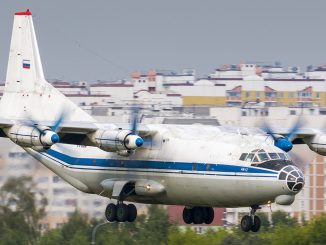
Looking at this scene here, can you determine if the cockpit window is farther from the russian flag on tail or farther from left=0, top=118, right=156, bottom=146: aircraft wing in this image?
the russian flag on tail

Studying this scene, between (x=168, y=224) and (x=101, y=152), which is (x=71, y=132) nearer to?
(x=101, y=152)

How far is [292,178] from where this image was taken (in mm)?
42469

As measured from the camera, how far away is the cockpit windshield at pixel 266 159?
1702 inches

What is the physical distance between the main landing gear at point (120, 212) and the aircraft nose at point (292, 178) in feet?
21.7

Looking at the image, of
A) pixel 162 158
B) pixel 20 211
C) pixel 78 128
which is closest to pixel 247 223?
pixel 162 158

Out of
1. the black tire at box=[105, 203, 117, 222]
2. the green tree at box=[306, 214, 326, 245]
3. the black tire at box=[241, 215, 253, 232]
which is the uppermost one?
the green tree at box=[306, 214, 326, 245]

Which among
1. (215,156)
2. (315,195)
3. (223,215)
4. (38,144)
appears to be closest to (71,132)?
(38,144)

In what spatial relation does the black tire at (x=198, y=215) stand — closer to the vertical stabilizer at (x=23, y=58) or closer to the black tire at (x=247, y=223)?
the black tire at (x=247, y=223)

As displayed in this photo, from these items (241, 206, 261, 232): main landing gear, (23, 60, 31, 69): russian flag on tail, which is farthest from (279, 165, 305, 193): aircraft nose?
(23, 60, 31, 69): russian flag on tail

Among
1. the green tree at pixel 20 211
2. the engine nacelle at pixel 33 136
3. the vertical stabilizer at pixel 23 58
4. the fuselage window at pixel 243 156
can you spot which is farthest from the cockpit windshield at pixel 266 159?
the green tree at pixel 20 211

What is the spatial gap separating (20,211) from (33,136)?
87.8ft

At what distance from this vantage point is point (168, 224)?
3169 inches

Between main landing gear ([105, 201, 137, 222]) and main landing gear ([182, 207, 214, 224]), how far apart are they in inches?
90.0

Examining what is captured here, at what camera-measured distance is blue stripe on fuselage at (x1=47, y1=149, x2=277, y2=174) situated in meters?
43.7
